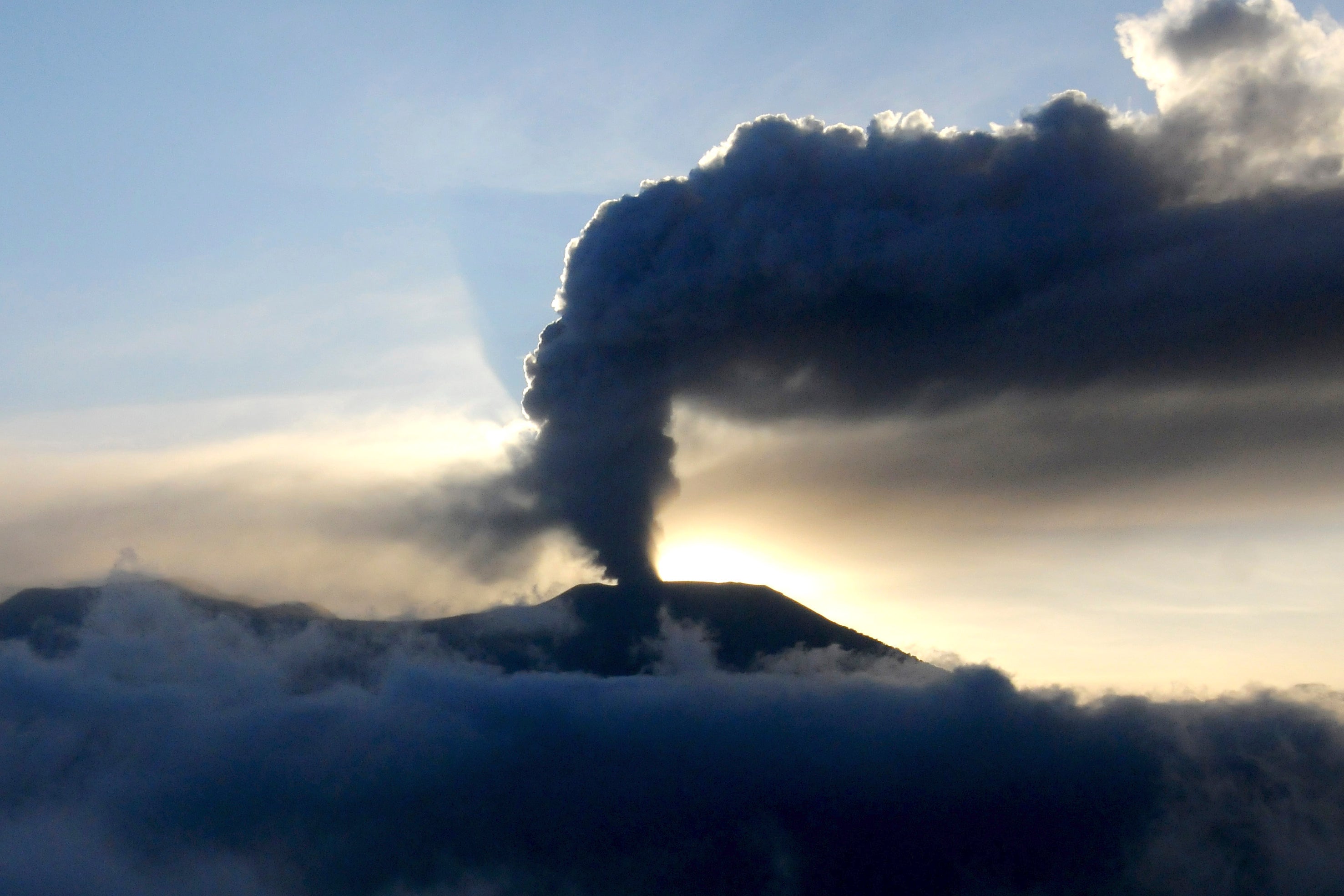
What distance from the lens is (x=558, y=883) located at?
199250 mm

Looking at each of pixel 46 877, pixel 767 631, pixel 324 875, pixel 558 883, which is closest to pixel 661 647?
pixel 767 631

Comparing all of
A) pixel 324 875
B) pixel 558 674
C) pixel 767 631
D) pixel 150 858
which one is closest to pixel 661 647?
pixel 767 631

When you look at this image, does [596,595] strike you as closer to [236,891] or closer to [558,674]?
[558,674]

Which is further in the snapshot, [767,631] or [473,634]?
[473,634]

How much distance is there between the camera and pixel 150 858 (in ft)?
652

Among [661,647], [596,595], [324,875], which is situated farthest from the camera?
[324,875]

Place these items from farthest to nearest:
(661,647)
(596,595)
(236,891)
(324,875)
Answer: (324,875) < (236,891) < (661,647) < (596,595)

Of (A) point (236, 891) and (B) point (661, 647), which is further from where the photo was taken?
(A) point (236, 891)

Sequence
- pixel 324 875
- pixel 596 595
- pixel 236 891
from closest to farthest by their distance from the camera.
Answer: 1. pixel 596 595
2. pixel 236 891
3. pixel 324 875

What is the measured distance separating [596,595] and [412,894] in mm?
102446

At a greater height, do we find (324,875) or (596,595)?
(596,595)

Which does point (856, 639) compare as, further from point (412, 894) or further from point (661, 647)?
point (412, 894)

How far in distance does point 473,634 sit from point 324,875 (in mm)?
53869

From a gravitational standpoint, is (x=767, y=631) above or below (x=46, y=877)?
above
